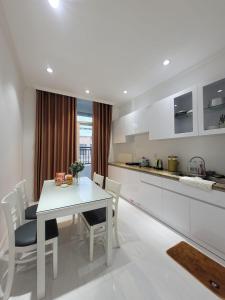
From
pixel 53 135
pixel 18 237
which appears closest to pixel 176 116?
pixel 18 237

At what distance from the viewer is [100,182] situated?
2.44 meters

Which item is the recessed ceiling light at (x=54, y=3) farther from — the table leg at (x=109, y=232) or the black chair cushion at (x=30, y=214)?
the black chair cushion at (x=30, y=214)

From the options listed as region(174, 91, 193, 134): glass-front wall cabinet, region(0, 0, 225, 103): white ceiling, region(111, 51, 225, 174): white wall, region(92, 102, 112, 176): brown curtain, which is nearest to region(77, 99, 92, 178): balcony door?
region(92, 102, 112, 176): brown curtain

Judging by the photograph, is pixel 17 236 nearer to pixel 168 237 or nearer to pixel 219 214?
pixel 168 237

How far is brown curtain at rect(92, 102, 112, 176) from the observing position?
13.7ft

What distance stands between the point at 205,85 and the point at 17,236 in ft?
9.61

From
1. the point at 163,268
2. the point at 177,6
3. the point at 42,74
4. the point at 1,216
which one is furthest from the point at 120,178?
the point at 177,6

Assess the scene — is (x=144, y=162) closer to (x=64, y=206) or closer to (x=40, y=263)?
(x=64, y=206)

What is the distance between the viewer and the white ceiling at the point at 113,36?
1.48 metres

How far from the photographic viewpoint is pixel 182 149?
2.71m

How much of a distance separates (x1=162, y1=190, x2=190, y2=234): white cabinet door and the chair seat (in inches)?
66.8

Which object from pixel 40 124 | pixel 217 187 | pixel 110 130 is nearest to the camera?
pixel 217 187

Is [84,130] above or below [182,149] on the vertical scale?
above

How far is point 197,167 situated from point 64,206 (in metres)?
2.14
